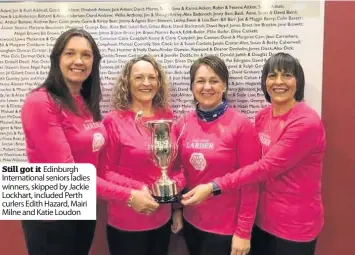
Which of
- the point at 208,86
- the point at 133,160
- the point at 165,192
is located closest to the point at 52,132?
the point at 133,160

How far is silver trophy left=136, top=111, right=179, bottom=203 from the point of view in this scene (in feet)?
3.93

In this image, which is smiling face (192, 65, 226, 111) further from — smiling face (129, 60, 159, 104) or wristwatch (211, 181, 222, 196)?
wristwatch (211, 181, 222, 196)

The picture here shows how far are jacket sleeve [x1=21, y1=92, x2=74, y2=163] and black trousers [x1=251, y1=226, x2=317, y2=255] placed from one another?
69 cm

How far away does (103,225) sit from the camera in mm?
1585

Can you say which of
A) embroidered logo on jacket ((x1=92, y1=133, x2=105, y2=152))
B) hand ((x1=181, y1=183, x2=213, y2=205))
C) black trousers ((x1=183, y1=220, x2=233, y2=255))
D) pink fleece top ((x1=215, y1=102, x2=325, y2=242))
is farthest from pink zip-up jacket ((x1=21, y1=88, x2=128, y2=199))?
pink fleece top ((x1=215, y1=102, x2=325, y2=242))

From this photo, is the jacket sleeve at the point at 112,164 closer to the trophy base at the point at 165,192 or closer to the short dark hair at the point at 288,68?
the trophy base at the point at 165,192

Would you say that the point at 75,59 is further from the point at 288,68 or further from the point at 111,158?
the point at 288,68

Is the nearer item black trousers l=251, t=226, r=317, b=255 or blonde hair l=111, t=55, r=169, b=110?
black trousers l=251, t=226, r=317, b=255

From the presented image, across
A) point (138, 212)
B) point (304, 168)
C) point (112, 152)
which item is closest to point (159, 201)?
point (138, 212)

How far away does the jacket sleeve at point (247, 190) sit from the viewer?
124 cm

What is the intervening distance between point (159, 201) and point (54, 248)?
362mm

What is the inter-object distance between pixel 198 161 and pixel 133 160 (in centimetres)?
21

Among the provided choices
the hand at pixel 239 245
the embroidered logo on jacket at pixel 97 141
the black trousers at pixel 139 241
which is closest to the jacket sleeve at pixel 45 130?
the embroidered logo on jacket at pixel 97 141

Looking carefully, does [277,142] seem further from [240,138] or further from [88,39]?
[88,39]
